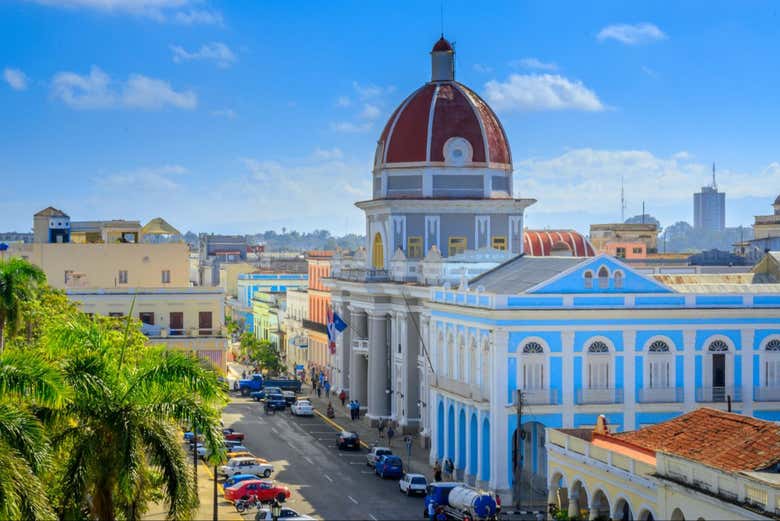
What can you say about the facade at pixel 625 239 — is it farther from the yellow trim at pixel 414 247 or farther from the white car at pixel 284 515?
the white car at pixel 284 515

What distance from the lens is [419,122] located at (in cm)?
8181

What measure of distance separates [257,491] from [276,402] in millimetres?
31262

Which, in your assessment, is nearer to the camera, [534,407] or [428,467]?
[534,407]

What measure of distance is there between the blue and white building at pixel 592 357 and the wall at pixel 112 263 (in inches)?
1587

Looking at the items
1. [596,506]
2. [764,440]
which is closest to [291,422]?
[596,506]

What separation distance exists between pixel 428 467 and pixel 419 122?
21.8 meters

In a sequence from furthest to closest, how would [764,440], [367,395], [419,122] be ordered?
[367,395]
[419,122]
[764,440]

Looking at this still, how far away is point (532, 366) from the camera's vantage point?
192 feet

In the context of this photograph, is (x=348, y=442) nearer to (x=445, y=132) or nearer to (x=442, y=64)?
(x=445, y=132)

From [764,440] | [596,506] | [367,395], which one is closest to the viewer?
[764,440]

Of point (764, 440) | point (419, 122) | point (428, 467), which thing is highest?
point (419, 122)

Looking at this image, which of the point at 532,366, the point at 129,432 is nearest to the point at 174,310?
the point at 532,366

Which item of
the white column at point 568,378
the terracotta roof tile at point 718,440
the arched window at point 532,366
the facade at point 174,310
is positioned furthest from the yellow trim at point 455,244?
the terracotta roof tile at point 718,440

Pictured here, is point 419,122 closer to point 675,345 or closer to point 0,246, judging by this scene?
point 675,345
